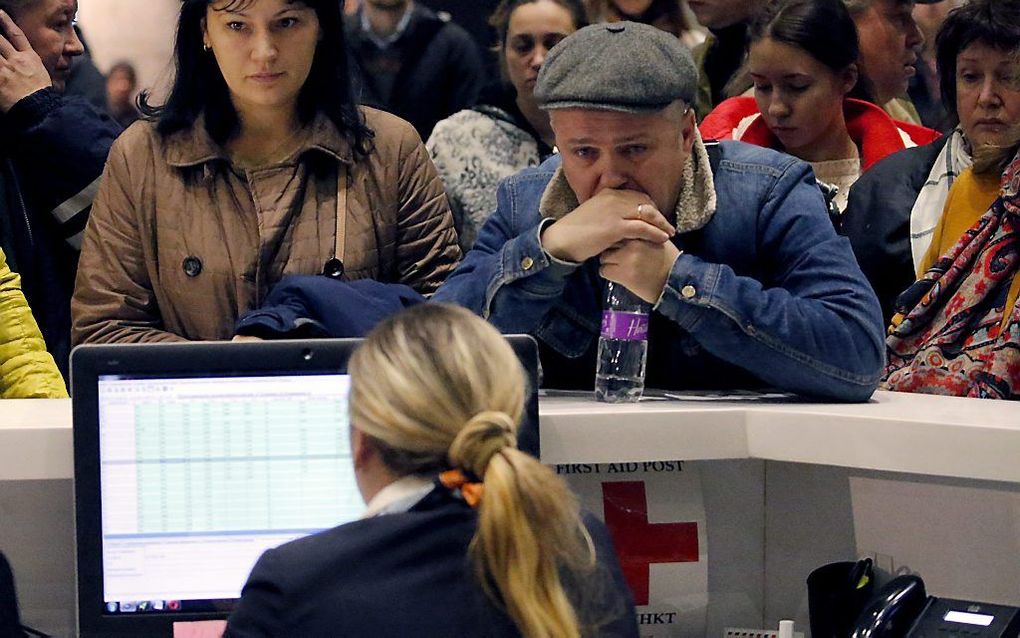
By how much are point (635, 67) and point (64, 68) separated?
5.70 ft

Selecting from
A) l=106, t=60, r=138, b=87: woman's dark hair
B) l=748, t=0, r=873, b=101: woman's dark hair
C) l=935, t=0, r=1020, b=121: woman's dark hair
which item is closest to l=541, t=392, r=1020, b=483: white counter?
l=935, t=0, r=1020, b=121: woman's dark hair

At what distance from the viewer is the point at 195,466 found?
182 centimetres

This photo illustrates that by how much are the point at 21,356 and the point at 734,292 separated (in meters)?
1.25

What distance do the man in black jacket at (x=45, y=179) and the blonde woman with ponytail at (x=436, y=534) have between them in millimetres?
1749

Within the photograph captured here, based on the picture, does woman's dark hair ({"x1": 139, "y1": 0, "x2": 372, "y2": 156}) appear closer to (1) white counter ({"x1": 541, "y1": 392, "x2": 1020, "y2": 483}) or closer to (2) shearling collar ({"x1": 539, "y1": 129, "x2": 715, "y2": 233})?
(2) shearling collar ({"x1": 539, "y1": 129, "x2": 715, "y2": 233})

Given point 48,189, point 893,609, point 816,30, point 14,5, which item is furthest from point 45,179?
point 893,609

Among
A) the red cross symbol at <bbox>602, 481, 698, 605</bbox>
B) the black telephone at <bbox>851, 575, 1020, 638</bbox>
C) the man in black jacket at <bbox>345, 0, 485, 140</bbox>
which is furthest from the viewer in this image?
the man in black jacket at <bbox>345, 0, 485, 140</bbox>

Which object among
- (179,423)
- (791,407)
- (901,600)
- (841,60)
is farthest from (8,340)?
(841,60)

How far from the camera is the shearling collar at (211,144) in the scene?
2703 mm

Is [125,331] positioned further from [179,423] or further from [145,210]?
[179,423]

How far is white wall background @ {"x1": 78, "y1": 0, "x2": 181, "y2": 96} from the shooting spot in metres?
4.77

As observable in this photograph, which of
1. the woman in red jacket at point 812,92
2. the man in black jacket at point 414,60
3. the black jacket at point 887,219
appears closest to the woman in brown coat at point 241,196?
the black jacket at point 887,219

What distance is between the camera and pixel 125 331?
2.62 meters

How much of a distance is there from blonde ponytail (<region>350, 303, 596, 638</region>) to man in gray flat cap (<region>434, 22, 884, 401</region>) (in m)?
0.68
